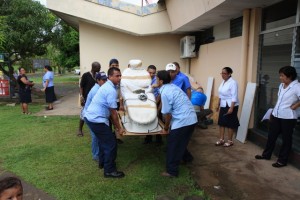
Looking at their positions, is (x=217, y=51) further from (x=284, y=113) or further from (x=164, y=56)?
(x=284, y=113)

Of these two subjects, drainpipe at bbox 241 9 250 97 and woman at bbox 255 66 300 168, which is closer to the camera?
woman at bbox 255 66 300 168

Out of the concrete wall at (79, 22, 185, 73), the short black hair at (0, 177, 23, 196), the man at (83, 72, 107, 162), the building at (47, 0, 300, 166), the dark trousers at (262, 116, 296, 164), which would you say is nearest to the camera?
the short black hair at (0, 177, 23, 196)

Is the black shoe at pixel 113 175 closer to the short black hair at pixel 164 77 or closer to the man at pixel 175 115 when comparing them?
the man at pixel 175 115

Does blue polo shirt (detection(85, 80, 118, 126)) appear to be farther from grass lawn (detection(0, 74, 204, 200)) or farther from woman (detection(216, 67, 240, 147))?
woman (detection(216, 67, 240, 147))

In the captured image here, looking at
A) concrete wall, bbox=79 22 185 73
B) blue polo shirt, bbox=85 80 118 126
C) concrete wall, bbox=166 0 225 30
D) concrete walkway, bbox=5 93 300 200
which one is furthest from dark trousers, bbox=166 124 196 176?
concrete wall, bbox=79 22 185 73

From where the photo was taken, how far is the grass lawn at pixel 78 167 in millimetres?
3920

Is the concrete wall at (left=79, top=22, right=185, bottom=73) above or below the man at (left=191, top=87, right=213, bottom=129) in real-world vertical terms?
above

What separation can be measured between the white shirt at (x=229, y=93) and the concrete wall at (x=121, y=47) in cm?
548

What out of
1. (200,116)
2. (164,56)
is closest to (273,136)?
(200,116)

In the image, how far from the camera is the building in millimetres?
5430

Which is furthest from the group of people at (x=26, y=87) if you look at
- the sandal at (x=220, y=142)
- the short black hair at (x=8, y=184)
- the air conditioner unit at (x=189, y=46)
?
the short black hair at (x=8, y=184)

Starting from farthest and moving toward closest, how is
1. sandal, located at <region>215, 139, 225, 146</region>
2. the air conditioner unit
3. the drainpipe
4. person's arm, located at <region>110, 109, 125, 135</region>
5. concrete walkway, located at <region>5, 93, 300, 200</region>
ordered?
1. the air conditioner unit
2. the drainpipe
3. sandal, located at <region>215, 139, 225, 146</region>
4. person's arm, located at <region>110, 109, 125, 135</region>
5. concrete walkway, located at <region>5, 93, 300, 200</region>

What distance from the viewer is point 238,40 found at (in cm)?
682

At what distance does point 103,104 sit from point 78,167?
1.33 meters
